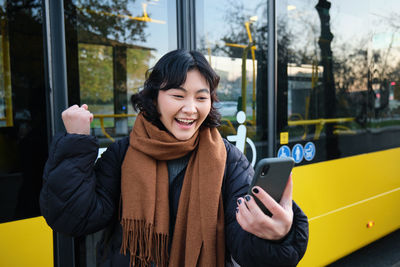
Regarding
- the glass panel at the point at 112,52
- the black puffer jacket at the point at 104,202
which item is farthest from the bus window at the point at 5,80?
the black puffer jacket at the point at 104,202

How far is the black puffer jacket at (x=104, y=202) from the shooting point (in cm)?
120

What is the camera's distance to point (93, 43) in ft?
11.2

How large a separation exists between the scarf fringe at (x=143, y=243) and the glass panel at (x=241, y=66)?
130 centimetres

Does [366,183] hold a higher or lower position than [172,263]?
lower

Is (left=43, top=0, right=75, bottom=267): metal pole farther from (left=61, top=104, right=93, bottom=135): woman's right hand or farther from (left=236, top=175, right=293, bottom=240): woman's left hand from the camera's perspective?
(left=236, top=175, right=293, bottom=240): woman's left hand

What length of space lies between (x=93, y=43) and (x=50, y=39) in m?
1.65

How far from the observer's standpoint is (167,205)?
4.66ft

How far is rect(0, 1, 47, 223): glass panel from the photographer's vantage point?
1774 mm

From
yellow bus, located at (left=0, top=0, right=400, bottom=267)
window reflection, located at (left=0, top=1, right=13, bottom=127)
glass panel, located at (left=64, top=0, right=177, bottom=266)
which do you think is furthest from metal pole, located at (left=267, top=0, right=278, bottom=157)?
window reflection, located at (left=0, top=1, right=13, bottom=127)

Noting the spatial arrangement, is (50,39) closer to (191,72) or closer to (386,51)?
(191,72)

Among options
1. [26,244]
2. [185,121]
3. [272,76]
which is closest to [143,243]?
[185,121]

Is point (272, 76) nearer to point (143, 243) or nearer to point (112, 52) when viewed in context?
point (112, 52)

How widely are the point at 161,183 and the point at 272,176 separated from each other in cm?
51

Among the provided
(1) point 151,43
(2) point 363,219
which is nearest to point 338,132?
(2) point 363,219
